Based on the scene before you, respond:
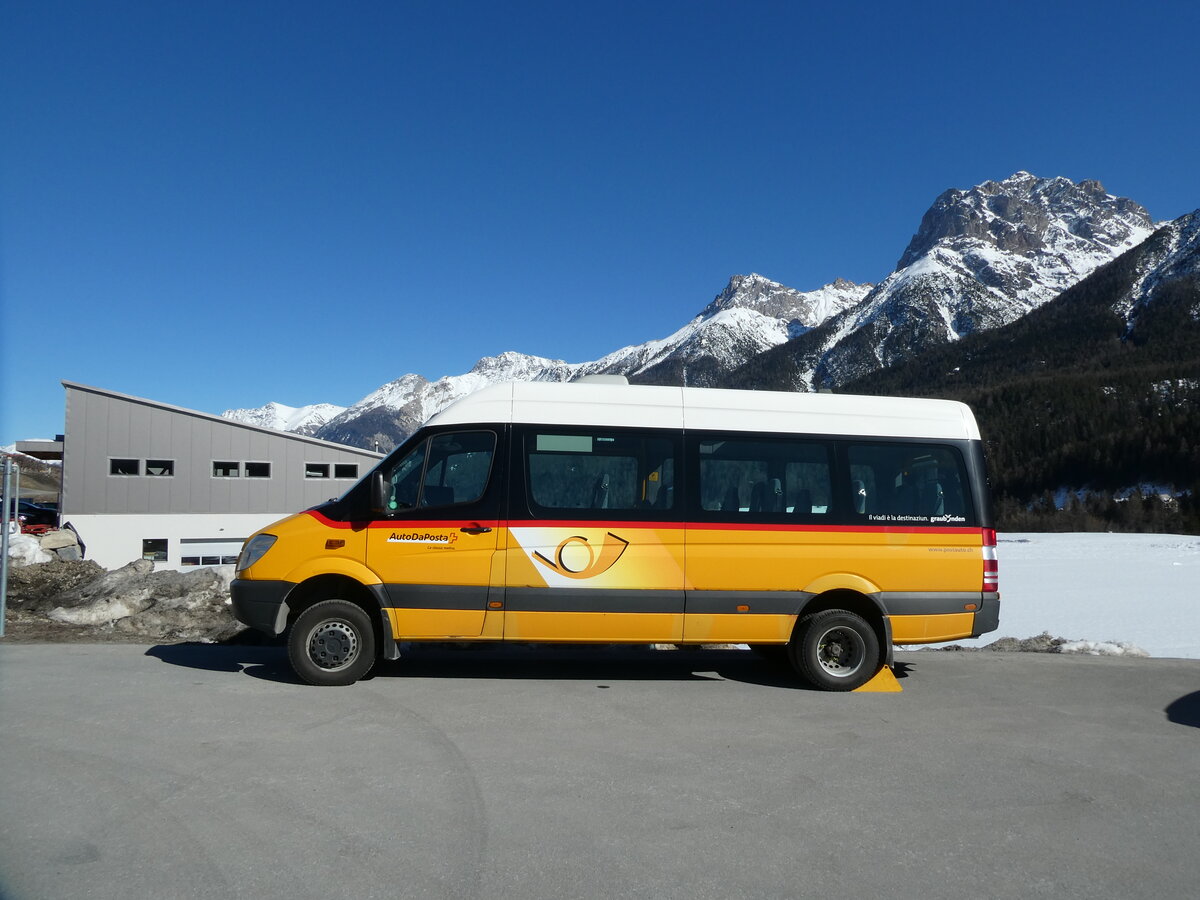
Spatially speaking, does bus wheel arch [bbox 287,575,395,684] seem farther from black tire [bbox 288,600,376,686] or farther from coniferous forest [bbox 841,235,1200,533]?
coniferous forest [bbox 841,235,1200,533]

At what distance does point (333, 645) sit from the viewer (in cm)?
748

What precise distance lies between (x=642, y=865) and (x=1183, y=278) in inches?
7943

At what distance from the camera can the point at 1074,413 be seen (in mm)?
118375

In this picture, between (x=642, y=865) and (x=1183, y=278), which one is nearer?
(x=642, y=865)

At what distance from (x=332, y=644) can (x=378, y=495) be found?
1371 mm

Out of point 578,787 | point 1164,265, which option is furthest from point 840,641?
point 1164,265

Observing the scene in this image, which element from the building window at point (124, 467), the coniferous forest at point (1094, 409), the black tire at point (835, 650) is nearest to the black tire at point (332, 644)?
the black tire at point (835, 650)

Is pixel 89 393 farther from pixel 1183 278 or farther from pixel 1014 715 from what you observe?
pixel 1183 278

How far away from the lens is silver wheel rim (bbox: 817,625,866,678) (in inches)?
309

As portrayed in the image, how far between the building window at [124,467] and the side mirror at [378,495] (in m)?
30.5

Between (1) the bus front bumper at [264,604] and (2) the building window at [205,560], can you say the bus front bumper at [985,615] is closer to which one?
(1) the bus front bumper at [264,604]

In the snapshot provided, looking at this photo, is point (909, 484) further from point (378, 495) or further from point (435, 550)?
point (378, 495)

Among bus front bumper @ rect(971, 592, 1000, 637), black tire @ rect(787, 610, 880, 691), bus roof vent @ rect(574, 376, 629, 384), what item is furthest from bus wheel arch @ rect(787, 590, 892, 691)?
bus roof vent @ rect(574, 376, 629, 384)

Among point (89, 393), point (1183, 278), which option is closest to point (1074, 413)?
point (1183, 278)
